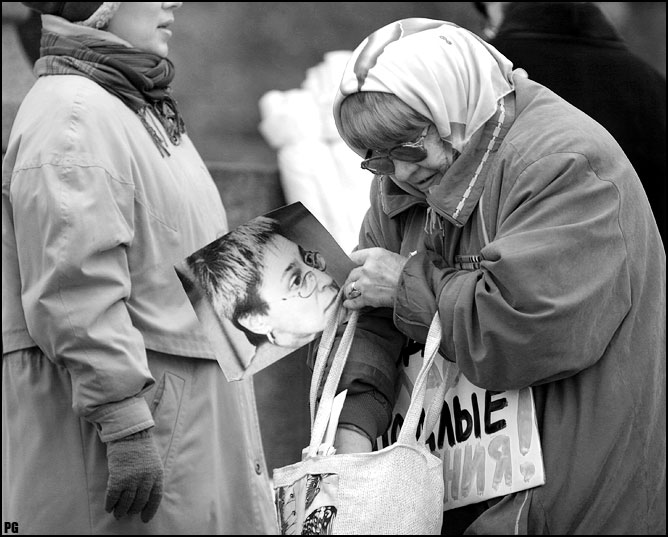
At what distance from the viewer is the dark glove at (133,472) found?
2867 mm

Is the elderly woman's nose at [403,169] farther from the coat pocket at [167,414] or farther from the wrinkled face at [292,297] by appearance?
the coat pocket at [167,414]

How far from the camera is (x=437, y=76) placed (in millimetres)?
2207

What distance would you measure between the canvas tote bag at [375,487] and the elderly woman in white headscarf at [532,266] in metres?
0.10

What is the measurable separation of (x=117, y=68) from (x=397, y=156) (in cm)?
118

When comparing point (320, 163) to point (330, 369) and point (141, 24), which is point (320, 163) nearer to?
point (141, 24)

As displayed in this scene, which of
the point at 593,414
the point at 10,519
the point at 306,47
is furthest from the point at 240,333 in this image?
the point at 306,47

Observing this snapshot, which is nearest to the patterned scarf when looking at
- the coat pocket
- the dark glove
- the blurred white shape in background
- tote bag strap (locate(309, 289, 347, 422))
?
the coat pocket

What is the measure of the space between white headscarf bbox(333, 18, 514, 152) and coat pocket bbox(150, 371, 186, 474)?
106 cm

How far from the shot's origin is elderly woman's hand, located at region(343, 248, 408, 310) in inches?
92.7

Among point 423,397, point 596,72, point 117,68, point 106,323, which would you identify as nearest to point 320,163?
point 596,72

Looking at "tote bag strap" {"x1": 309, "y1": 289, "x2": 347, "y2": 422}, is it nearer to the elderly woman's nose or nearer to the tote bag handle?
the tote bag handle

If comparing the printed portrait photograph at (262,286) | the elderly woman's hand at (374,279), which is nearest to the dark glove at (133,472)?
the printed portrait photograph at (262,286)

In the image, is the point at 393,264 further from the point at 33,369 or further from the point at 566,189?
the point at 33,369

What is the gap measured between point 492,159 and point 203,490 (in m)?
1.30
